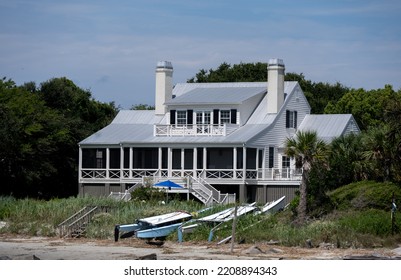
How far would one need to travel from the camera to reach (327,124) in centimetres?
5938

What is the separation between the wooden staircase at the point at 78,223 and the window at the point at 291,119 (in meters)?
17.2

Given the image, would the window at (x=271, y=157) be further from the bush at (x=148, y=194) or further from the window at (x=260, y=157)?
the bush at (x=148, y=194)

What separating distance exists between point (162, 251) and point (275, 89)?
22.7 metres

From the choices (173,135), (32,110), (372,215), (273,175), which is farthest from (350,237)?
(32,110)

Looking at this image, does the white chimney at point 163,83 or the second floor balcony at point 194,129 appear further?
the white chimney at point 163,83

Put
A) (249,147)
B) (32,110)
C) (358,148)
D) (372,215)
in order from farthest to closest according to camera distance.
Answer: (32,110) → (249,147) → (358,148) → (372,215)

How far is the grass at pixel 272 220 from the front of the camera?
130 ft

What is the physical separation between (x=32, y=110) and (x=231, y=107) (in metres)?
9.94

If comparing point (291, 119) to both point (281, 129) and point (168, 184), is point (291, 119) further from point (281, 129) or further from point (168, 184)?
point (168, 184)

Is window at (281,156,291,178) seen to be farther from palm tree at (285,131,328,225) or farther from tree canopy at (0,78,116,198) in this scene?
palm tree at (285,131,328,225)

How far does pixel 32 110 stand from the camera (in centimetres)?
6116

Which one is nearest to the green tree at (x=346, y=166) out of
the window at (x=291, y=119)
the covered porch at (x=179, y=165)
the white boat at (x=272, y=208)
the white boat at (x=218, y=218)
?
the white boat at (x=272, y=208)
